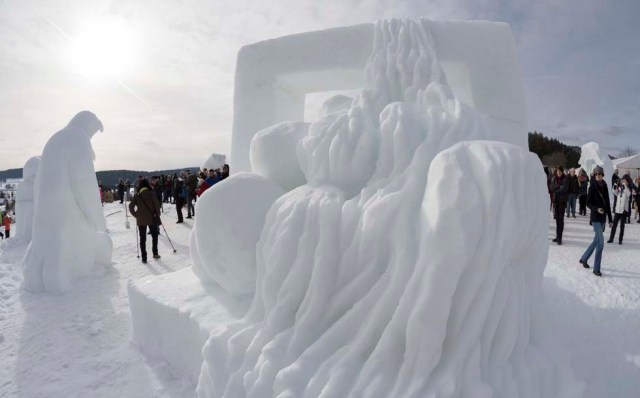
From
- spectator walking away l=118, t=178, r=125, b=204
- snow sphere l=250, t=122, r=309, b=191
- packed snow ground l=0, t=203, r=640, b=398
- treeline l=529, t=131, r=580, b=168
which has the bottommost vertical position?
packed snow ground l=0, t=203, r=640, b=398

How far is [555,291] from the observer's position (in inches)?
168


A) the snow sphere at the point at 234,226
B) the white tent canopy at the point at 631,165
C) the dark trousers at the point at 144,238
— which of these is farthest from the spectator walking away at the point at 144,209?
the white tent canopy at the point at 631,165

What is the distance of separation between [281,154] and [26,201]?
830cm

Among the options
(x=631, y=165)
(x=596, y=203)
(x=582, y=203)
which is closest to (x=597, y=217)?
(x=596, y=203)

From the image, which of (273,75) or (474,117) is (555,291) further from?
(273,75)

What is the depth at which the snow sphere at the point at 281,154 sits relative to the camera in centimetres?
289

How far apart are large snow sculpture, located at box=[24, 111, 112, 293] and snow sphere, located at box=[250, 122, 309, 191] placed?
3.38 m

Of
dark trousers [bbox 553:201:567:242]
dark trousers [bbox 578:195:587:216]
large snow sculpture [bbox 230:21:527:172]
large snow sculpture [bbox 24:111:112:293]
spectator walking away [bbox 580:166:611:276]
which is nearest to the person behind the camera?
large snow sculpture [bbox 230:21:527:172]

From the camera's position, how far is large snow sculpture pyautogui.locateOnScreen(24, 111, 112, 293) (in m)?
4.54

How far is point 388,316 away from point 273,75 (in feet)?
12.2

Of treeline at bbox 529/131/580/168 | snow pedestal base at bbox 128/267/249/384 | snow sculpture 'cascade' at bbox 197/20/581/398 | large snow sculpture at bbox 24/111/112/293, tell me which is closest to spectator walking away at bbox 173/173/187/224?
large snow sculpture at bbox 24/111/112/293

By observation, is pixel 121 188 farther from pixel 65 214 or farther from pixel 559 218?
pixel 559 218

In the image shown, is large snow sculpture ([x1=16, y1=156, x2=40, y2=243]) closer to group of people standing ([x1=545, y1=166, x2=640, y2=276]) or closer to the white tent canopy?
group of people standing ([x1=545, y1=166, x2=640, y2=276])

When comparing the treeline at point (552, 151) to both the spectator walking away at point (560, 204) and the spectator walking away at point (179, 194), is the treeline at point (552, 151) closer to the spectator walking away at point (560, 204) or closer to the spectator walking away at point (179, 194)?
the spectator walking away at point (560, 204)
